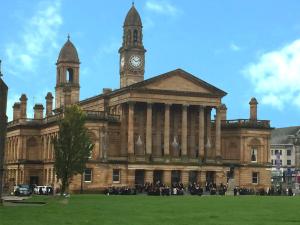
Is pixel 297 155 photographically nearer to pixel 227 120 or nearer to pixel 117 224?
pixel 227 120

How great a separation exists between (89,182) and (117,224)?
71.8m

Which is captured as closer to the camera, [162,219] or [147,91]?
[162,219]

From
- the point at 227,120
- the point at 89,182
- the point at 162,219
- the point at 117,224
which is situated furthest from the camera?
the point at 227,120

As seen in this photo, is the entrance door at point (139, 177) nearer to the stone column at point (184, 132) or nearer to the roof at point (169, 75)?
the stone column at point (184, 132)

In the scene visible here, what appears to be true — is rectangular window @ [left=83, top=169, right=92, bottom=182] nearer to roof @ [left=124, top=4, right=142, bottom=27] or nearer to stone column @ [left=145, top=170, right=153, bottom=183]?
stone column @ [left=145, top=170, right=153, bottom=183]

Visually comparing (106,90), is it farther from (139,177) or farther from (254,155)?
(254,155)

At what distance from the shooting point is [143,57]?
12588cm

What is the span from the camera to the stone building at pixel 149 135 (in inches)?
4220

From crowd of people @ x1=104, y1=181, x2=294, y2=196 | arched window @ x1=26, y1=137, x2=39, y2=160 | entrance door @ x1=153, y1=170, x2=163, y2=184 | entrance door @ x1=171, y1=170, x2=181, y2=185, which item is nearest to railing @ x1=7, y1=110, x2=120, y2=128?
arched window @ x1=26, y1=137, x2=39, y2=160

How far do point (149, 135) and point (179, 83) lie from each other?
8.84m

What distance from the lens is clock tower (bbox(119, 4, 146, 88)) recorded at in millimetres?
124250

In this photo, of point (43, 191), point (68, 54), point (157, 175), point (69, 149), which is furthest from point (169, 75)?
point (69, 149)

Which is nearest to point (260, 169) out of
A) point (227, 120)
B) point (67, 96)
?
point (227, 120)

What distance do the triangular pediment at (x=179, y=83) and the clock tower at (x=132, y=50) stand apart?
1540cm
